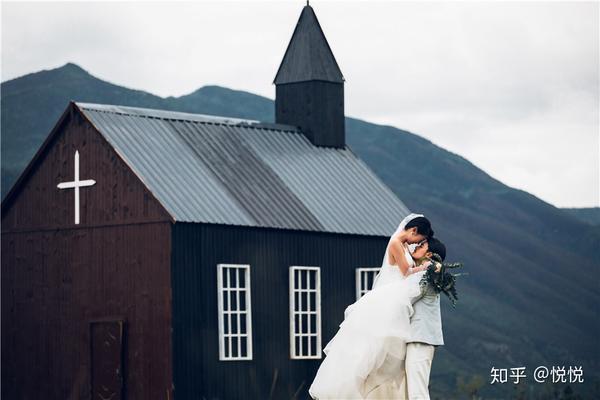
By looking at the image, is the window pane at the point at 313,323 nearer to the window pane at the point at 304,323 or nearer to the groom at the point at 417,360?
the window pane at the point at 304,323

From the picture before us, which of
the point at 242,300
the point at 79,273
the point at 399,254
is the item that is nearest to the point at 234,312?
the point at 242,300

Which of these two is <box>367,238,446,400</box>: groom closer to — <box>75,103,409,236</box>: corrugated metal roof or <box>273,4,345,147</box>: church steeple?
<box>75,103,409,236</box>: corrugated metal roof

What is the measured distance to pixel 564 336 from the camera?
10419 centimetres

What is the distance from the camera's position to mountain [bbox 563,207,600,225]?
468 ft

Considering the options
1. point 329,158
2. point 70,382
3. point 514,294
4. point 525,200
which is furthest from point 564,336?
point 70,382

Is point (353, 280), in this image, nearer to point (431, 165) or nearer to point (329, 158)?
point (329, 158)

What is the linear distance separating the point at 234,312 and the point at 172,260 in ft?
7.44

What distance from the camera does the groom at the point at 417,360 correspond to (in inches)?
706

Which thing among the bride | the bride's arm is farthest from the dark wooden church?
the bride

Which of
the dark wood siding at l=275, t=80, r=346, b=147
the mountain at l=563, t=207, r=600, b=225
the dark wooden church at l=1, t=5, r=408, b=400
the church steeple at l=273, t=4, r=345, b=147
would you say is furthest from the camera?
the mountain at l=563, t=207, r=600, b=225

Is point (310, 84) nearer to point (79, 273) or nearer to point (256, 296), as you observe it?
point (256, 296)

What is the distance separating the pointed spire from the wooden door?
10.7 m

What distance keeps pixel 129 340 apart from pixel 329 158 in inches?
359

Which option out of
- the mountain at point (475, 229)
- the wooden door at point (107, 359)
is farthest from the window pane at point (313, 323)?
the mountain at point (475, 229)
